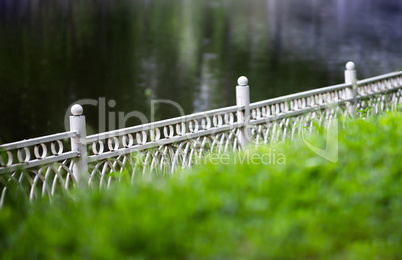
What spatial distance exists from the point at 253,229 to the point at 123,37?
131ft

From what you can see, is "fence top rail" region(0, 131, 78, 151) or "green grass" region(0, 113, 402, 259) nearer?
"green grass" region(0, 113, 402, 259)

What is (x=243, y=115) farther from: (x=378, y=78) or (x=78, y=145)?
(x=378, y=78)

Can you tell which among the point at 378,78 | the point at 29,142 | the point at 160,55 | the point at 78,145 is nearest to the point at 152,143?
the point at 78,145

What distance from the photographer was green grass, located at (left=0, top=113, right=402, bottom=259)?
8.18ft

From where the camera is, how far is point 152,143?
19.6ft

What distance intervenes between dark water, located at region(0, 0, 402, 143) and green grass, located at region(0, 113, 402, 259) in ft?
31.4

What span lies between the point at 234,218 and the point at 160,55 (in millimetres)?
32204

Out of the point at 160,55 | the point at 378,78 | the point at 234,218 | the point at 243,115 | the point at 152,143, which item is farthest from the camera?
the point at 160,55

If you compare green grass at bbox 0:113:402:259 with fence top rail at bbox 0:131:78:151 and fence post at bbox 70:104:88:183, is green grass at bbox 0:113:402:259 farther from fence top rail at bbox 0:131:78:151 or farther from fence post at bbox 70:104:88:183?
fence post at bbox 70:104:88:183

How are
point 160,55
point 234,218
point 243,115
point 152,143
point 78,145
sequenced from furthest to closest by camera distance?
point 160,55 → point 243,115 → point 152,143 → point 78,145 → point 234,218

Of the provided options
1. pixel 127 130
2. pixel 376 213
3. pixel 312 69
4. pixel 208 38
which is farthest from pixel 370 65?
pixel 376 213

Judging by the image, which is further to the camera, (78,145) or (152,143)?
(152,143)

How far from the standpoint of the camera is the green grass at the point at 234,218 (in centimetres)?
249

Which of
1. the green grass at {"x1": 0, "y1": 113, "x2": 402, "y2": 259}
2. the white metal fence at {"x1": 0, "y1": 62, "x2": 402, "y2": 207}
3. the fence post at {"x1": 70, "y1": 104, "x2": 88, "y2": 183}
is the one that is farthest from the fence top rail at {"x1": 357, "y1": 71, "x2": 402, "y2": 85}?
the green grass at {"x1": 0, "y1": 113, "x2": 402, "y2": 259}
